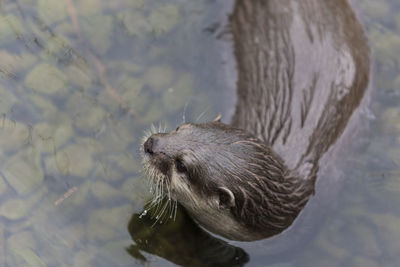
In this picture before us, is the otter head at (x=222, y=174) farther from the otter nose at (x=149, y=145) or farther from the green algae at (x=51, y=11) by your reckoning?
the green algae at (x=51, y=11)

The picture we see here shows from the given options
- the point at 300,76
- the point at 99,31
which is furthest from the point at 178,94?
the point at 300,76

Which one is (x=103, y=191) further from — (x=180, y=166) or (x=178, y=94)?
(x=178, y=94)

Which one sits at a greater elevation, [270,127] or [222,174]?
[270,127]

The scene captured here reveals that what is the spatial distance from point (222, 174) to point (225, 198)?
17 cm

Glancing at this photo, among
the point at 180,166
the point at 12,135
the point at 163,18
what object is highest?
the point at 163,18

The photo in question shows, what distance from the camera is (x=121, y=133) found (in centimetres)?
431

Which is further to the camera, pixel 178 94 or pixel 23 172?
pixel 178 94

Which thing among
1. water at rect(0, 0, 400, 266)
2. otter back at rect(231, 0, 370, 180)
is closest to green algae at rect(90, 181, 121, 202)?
water at rect(0, 0, 400, 266)

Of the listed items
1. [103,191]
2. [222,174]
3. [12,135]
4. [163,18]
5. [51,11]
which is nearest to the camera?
[222,174]

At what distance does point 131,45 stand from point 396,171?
2280 millimetres

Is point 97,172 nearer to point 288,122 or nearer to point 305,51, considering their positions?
point 288,122

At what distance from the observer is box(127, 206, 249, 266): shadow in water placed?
12.9 ft

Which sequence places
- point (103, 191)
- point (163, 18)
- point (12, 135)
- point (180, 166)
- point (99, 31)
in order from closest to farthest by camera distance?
point (180, 166), point (12, 135), point (103, 191), point (99, 31), point (163, 18)

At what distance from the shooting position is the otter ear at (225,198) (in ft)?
11.1
